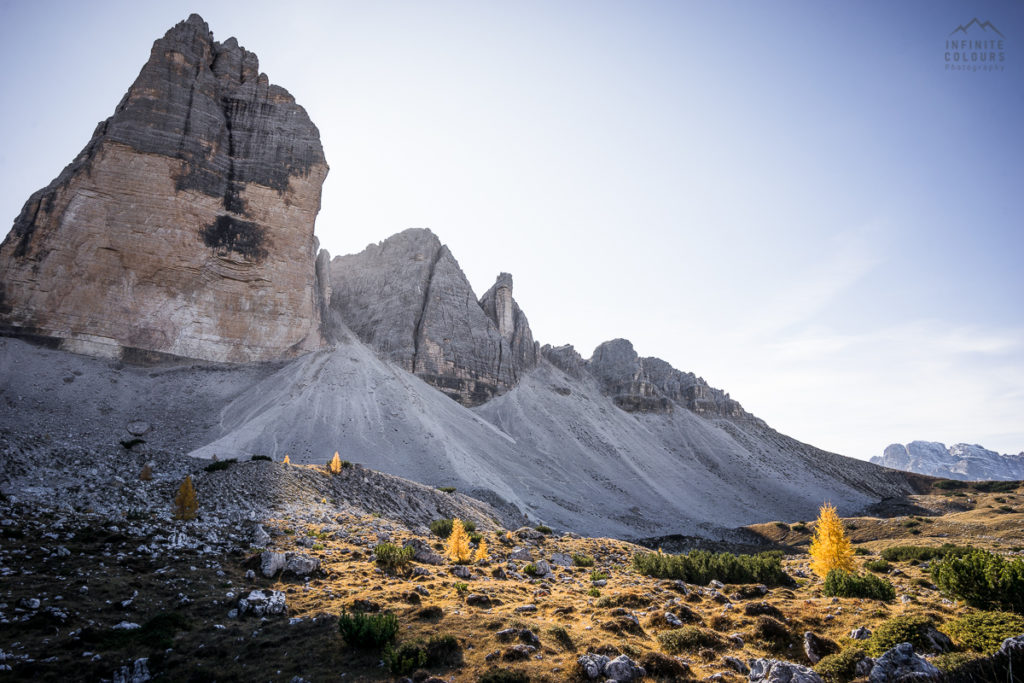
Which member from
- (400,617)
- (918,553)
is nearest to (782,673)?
(400,617)

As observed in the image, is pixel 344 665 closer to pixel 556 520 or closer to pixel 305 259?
pixel 556 520

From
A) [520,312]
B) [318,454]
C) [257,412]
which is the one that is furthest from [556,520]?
[520,312]

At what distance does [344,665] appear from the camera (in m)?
9.26

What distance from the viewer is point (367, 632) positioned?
32.4 ft

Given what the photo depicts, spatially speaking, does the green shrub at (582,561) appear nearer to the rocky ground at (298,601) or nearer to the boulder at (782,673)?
the rocky ground at (298,601)

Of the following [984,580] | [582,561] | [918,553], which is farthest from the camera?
[918,553]

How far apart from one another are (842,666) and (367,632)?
8748mm

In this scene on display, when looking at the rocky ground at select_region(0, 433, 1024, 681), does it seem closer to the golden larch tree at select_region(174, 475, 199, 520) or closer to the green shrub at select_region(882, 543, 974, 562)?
the golden larch tree at select_region(174, 475, 199, 520)

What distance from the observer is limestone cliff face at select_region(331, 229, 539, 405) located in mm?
88688

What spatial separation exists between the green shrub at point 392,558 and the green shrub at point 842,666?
1261 cm

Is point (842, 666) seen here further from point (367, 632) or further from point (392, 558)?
point (392, 558)

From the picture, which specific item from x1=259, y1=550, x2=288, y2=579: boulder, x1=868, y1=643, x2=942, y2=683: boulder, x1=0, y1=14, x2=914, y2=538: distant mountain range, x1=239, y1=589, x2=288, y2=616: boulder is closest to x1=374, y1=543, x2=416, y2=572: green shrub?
x1=259, y1=550, x2=288, y2=579: boulder

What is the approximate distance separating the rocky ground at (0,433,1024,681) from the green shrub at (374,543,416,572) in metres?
0.30

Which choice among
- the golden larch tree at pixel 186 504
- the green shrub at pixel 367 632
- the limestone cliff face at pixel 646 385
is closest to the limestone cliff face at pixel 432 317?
the limestone cliff face at pixel 646 385
